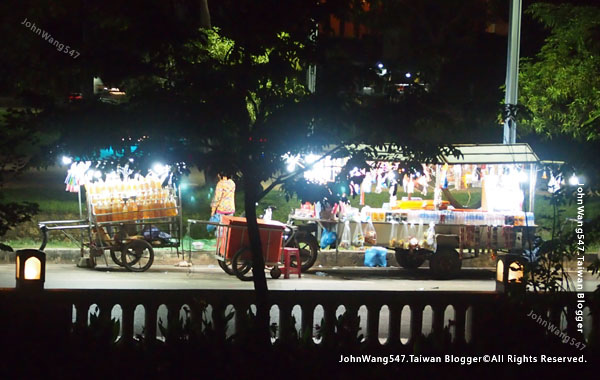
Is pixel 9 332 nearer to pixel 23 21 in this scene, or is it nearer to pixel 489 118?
pixel 489 118

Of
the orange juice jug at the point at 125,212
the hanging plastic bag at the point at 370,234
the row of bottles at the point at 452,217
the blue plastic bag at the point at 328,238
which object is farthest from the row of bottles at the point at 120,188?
the row of bottles at the point at 452,217

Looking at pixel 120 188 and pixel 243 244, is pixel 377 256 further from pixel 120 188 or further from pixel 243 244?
pixel 120 188

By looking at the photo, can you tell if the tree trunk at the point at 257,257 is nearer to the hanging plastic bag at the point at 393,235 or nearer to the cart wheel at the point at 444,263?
the hanging plastic bag at the point at 393,235

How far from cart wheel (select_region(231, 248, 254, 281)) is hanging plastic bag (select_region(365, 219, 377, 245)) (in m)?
2.81

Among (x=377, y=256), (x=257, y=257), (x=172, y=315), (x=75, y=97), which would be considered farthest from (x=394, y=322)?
(x=377, y=256)

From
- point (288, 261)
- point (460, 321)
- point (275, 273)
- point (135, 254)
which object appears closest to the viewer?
point (460, 321)

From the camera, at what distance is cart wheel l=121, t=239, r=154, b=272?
15922 millimetres

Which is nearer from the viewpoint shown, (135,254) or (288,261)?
(288,261)

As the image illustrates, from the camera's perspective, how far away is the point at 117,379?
6965 millimetres

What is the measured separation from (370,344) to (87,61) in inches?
149

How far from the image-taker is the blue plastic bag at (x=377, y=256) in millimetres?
17219

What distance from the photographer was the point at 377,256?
1725 centimetres

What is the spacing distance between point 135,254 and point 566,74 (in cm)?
1047

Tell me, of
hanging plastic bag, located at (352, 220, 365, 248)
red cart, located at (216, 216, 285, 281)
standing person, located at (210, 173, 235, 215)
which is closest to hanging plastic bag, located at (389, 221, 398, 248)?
hanging plastic bag, located at (352, 220, 365, 248)
